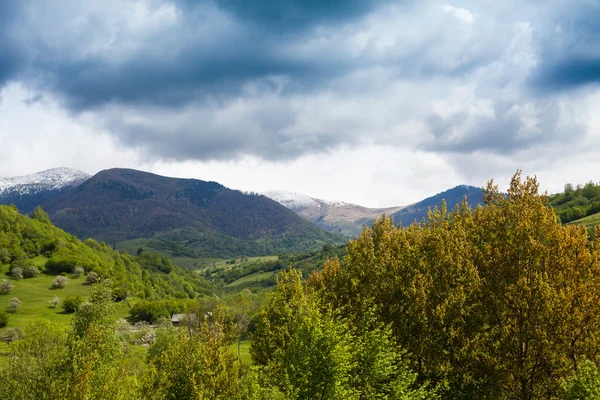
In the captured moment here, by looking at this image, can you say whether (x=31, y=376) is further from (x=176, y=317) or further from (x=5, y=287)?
(x=5, y=287)

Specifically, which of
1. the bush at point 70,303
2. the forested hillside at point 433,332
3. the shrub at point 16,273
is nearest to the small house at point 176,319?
the bush at point 70,303

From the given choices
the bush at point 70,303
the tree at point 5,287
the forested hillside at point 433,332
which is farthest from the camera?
the tree at point 5,287

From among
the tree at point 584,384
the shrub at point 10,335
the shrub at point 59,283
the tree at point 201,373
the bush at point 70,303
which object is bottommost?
the shrub at point 10,335

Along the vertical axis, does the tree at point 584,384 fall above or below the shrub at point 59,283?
above

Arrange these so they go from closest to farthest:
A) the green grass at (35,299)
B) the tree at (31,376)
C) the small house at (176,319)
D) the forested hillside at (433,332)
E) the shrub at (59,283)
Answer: the forested hillside at (433,332), the tree at (31,376), the green grass at (35,299), the small house at (176,319), the shrub at (59,283)

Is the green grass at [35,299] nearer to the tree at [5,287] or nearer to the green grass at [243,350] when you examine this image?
the tree at [5,287]

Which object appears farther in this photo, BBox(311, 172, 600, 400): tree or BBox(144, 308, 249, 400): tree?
BBox(144, 308, 249, 400): tree

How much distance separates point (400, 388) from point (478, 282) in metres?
9.96

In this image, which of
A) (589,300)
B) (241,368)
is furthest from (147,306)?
(589,300)

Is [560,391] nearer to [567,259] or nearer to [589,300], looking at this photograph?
[589,300]

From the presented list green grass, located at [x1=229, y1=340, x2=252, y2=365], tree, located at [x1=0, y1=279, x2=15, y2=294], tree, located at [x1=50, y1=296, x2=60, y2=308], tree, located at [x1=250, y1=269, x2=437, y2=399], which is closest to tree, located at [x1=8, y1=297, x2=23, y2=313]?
tree, located at [x1=50, y1=296, x2=60, y2=308]

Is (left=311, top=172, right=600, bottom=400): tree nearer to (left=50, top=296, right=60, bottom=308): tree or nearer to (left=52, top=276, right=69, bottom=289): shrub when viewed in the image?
(left=50, top=296, right=60, bottom=308): tree

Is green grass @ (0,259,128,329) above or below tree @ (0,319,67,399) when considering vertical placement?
below

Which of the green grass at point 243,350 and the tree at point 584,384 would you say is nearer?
the tree at point 584,384
